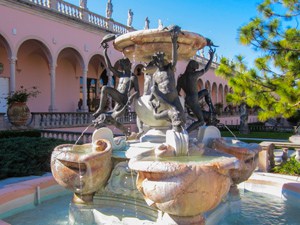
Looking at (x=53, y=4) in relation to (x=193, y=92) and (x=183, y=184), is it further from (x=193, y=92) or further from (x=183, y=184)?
(x=183, y=184)

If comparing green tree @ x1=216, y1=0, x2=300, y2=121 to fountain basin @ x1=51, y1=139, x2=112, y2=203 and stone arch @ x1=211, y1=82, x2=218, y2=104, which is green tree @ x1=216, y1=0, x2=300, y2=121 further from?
stone arch @ x1=211, y1=82, x2=218, y2=104

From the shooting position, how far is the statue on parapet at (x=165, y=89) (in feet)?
16.6

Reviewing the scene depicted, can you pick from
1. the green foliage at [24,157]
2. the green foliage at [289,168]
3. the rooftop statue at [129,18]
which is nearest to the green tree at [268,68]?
the green foliage at [289,168]

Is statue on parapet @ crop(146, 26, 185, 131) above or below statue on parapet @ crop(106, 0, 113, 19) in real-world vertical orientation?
below

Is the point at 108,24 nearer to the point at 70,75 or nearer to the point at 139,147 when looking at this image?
the point at 70,75

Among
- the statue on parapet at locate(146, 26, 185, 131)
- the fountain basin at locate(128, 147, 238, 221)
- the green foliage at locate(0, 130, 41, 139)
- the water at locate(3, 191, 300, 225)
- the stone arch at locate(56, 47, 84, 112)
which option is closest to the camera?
the fountain basin at locate(128, 147, 238, 221)

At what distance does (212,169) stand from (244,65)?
24.4 feet

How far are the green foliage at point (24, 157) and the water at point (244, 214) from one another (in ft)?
7.31

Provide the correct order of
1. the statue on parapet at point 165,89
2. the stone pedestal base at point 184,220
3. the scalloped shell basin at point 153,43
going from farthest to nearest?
the scalloped shell basin at point 153,43 → the statue on parapet at point 165,89 → the stone pedestal base at point 184,220

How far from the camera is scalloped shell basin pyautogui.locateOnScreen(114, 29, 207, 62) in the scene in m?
5.31

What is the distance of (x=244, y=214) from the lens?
16.8 feet

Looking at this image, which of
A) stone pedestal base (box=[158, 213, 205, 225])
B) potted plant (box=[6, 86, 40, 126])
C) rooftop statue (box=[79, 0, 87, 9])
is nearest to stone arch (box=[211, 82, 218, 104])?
rooftop statue (box=[79, 0, 87, 9])

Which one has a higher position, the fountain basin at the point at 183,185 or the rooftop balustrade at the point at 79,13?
the rooftop balustrade at the point at 79,13

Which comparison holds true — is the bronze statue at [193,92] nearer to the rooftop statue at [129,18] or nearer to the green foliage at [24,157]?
the green foliage at [24,157]
